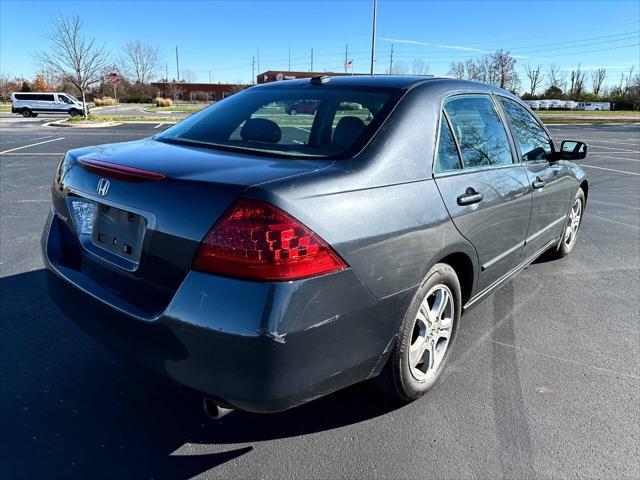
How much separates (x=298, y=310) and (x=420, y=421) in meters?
1.18

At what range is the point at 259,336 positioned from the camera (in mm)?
1718

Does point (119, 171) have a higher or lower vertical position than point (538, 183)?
higher

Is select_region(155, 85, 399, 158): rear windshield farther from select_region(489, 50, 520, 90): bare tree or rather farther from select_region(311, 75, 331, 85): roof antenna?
select_region(489, 50, 520, 90): bare tree

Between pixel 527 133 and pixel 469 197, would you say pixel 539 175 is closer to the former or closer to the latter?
pixel 527 133

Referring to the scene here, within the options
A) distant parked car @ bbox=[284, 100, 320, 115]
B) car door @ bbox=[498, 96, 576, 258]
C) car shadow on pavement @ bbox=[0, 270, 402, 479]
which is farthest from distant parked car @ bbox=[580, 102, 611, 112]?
car shadow on pavement @ bbox=[0, 270, 402, 479]

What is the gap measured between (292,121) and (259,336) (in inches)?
68.3

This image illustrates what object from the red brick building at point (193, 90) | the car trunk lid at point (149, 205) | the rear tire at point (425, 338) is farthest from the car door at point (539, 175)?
the red brick building at point (193, 90)

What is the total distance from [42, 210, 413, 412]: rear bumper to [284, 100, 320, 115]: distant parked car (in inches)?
57.1

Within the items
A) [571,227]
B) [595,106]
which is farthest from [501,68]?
[571,227]

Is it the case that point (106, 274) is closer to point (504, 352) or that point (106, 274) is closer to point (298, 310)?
point (298, 310)

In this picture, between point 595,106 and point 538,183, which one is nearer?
point 538,183

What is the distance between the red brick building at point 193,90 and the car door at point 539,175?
3064 inches

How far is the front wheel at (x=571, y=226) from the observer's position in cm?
492

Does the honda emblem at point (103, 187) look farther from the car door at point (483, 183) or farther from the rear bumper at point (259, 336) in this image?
the car door at point (483, 183)
